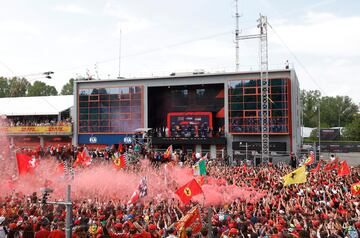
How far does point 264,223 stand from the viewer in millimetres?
11180

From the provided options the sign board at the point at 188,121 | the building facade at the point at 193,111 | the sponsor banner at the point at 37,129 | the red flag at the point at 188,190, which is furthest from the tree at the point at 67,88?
the red flag at the point at 188,190

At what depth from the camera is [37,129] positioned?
53.0 metres

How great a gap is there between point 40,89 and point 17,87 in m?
5.79

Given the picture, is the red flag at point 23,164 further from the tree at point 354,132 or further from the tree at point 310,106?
the tree at point 310,106

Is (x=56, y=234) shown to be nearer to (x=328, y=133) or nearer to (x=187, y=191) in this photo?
(x=187, y=191)

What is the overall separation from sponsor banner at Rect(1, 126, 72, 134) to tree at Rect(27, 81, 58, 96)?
165 feet

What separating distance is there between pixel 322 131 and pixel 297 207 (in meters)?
64.8

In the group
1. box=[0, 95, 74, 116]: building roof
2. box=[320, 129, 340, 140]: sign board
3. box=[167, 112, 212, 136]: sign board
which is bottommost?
box=[320, 129, 340, 140]: sign board

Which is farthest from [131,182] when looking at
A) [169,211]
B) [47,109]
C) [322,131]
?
[322,131]

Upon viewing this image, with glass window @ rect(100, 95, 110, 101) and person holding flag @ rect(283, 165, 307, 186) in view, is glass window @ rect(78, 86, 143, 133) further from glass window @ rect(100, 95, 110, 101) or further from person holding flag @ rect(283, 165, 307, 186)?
person holding flag @ rect(283, 165, 307, 186)

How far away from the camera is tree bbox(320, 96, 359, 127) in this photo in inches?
4439

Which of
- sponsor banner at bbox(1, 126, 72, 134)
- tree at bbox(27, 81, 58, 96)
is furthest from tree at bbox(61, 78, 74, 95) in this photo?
Result: sponsor banner at bbox(1, 126, 72, 134)

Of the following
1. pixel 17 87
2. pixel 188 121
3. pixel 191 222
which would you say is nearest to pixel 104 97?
pixel 188 121

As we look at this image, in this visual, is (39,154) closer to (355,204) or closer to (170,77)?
(170,77)
